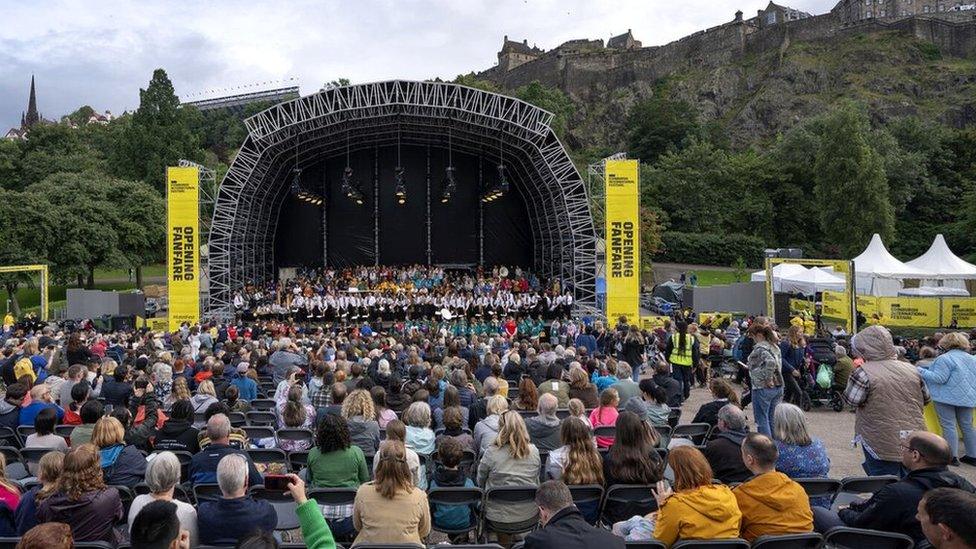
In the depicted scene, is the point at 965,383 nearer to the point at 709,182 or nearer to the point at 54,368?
the point at 54,368

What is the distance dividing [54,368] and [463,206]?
1823cm

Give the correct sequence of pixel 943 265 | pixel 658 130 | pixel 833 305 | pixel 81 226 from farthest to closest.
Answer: pixel 658 130
pixel 81 226
pixel 833 305
pixel 943 265

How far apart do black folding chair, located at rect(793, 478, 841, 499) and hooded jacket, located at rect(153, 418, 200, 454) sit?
4678 millimetres

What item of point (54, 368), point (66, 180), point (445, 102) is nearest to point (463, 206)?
point (445, 102)

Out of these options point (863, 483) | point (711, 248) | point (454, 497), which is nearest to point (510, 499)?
point (454, 497)

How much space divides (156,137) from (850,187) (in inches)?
1995

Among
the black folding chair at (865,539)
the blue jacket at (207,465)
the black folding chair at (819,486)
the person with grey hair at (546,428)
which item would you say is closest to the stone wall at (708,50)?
the person with grey hair at (546,428)

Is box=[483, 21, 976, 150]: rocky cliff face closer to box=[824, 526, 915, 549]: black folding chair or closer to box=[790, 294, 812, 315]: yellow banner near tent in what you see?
box=[790, 294, 812, 315]: yellow banner near tent

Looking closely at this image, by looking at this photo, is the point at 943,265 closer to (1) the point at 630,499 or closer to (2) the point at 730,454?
(2) the point at 730,454

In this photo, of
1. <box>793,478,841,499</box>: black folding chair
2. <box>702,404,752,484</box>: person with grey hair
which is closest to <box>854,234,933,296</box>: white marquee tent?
<box>702,404,752,484</box>: person with grey hair

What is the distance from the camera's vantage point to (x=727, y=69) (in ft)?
258

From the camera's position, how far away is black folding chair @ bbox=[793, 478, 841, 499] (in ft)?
13.5

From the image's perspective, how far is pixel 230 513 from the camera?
11.4 feet

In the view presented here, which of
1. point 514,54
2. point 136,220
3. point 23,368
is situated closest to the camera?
point 23,368
